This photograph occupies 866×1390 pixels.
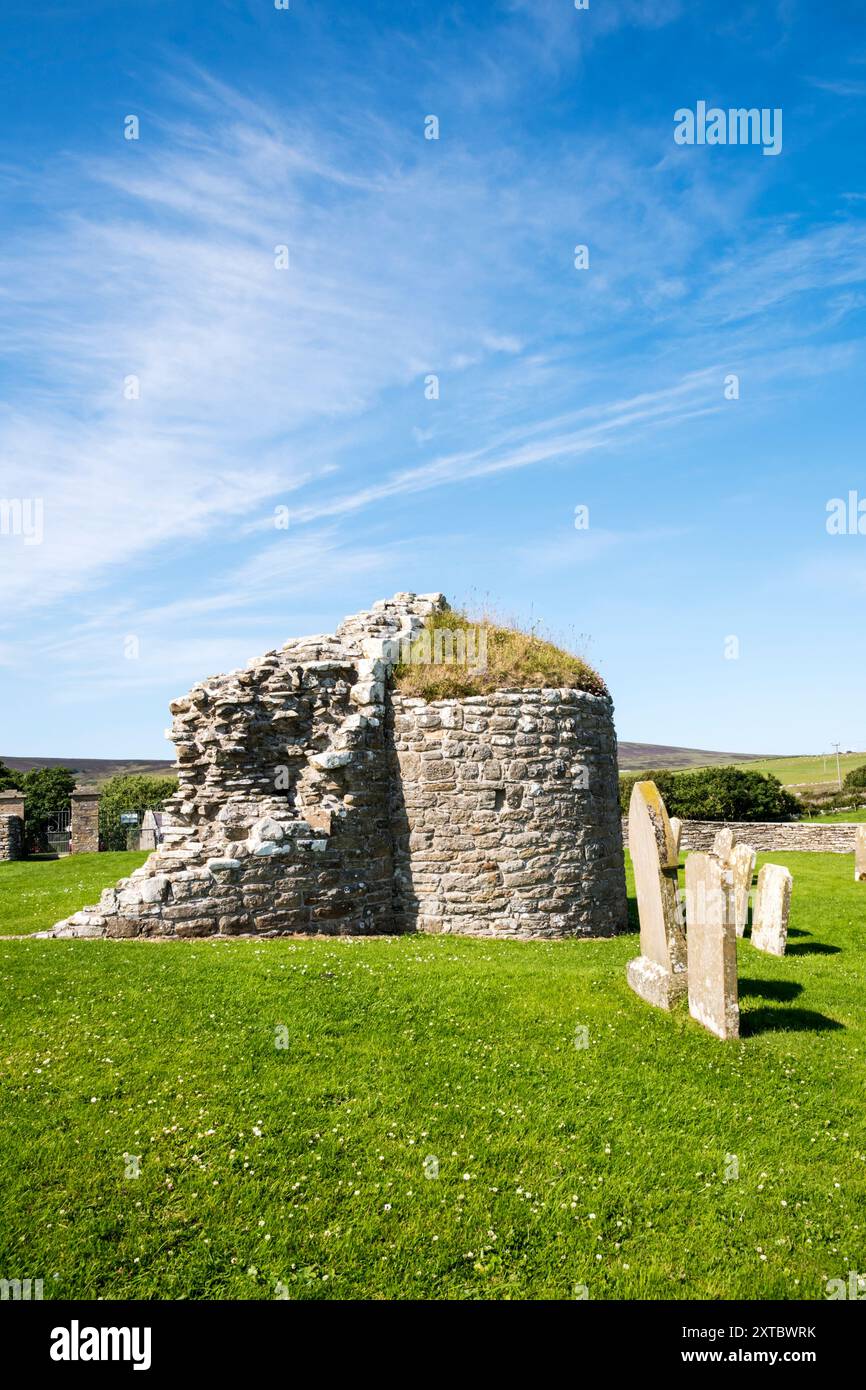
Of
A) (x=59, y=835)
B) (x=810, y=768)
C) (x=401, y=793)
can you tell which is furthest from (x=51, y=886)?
(x=810, y=768)

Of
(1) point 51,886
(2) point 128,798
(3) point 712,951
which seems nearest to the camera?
(3) point 712,951

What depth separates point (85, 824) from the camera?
2964 centimetres

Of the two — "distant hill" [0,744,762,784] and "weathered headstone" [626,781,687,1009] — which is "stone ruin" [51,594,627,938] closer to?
"weathered headstone" [626,781,687,1009]

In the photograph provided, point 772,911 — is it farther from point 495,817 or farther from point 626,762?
point 626,762

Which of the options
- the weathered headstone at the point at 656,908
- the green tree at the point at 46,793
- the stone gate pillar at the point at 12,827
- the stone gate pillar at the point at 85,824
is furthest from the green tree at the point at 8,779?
the weathered headstone at the point at 656,908

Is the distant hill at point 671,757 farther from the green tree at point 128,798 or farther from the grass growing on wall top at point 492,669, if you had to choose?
the grass growing on wall top at point 492,669

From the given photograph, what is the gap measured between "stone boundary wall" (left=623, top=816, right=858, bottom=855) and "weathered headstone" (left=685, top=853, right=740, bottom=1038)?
26.2 m

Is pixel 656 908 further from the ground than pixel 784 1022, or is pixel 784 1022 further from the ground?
pixel 656 908

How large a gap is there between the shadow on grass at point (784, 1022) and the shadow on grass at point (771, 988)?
616 millimetres

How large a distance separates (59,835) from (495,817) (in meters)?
32.9

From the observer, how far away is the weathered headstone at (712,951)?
820 centimetres

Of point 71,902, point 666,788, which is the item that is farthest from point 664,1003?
point 666,788

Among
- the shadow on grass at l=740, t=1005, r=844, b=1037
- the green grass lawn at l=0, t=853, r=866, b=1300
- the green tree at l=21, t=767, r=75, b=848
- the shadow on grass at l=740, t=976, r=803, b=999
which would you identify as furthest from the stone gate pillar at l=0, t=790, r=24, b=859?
the shadow on grass at l=740, t=1005, r=844, b=1037
